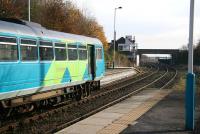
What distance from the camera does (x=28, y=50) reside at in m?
14.4

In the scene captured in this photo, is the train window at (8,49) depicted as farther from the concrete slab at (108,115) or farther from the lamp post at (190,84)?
the lamp post at (190,84)

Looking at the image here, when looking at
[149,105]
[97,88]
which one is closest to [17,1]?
[97,88]

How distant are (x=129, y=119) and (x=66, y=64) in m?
5.34

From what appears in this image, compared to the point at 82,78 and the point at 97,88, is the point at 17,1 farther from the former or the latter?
the point at 82,78

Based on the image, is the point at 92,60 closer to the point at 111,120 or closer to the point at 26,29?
the point at 26,29

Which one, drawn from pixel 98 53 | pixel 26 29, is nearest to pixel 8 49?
pixel 26 29

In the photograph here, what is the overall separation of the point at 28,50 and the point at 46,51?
1.58 m

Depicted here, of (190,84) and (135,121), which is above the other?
(190,84)

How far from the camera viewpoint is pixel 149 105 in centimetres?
1770

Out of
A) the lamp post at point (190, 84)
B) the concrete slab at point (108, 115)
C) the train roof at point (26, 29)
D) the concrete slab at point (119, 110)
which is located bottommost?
the concrete slab at point (119, 110)

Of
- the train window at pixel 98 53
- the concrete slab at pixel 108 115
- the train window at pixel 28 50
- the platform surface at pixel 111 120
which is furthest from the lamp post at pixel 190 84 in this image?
the train window at pixel 98 53

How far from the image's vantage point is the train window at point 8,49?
12.7m

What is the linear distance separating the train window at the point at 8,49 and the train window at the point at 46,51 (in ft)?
6.53

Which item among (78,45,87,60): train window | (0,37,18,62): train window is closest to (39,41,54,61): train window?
(0,37,18,62): train window
